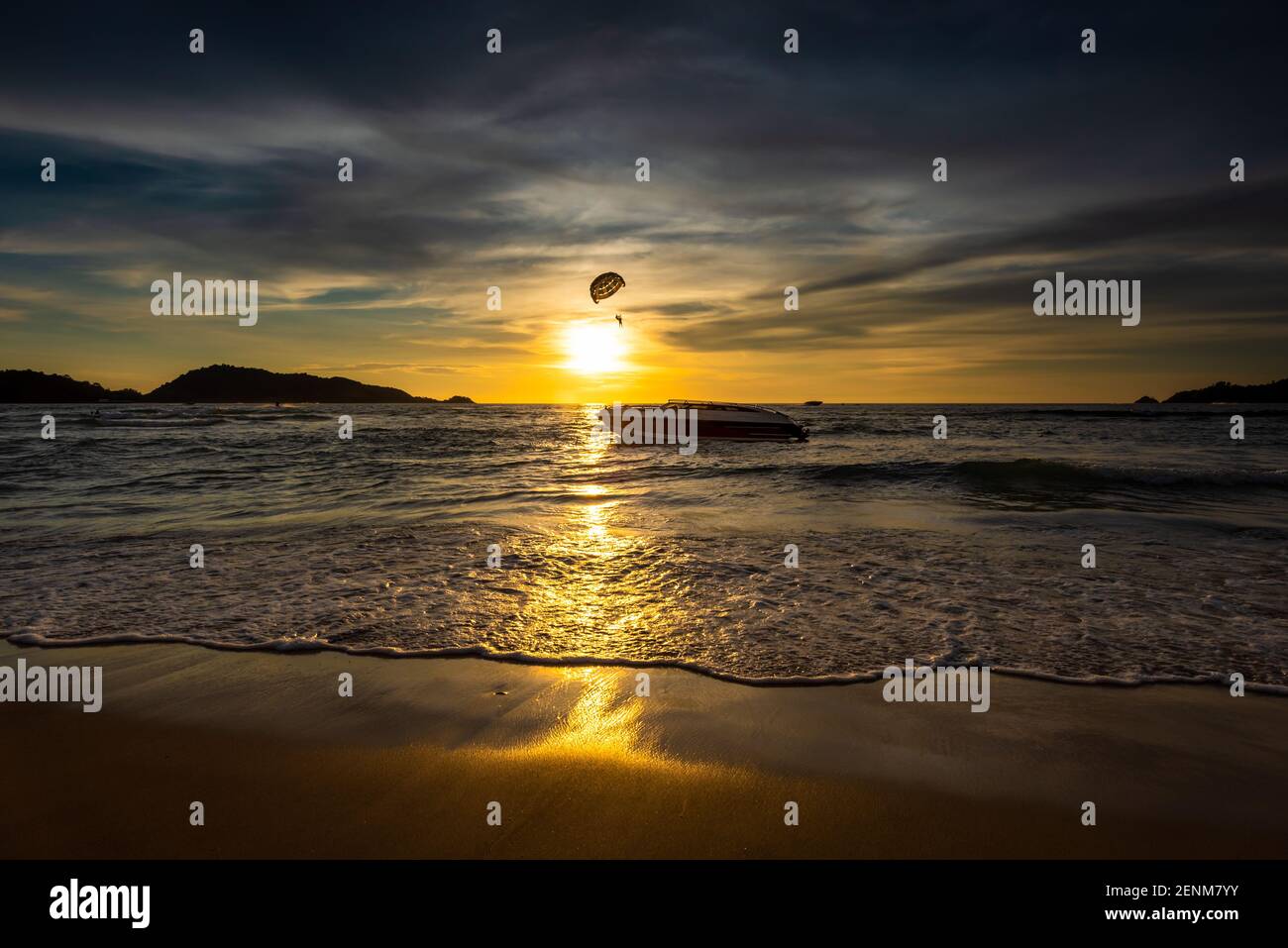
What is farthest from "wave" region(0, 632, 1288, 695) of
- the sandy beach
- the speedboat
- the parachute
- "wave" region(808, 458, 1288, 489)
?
the speedboat

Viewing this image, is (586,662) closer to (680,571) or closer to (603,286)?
(680,571)

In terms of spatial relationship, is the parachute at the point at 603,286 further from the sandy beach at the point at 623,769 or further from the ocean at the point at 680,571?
the sandy beach at the point at 623,769

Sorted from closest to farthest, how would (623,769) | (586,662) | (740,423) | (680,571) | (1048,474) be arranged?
(623,769) < (586,662) < (680,571) < (1048,474) < (740,423)

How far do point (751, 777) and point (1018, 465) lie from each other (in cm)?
2279

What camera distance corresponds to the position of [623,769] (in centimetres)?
377

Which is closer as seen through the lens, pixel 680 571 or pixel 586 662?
pixel 586 662

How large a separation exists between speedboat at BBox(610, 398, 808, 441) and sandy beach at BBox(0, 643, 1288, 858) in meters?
34.2

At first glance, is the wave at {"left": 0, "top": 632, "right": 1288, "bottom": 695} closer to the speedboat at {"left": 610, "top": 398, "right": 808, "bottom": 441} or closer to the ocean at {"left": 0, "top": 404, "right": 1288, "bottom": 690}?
the ocean at {"left": 0, "top": 404, "right": 1288, "bottom": 690}

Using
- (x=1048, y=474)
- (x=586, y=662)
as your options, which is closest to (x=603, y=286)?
(x=1048, y=474)

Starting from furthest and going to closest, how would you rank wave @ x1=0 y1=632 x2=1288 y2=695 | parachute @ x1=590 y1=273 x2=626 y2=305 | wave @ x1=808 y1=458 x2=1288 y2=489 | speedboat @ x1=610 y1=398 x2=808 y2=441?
1. speedboat @ x1=610 y1=398 x2=808 y2=441
2. parachute @ x1=590 y1=273 x2=626 y2=305
3. wave @ x1=808 y1=458 x2=1288 y2=489
4. wave @ x1=0 y1=632 x2=1288 y2=695

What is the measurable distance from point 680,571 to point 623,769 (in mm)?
4855

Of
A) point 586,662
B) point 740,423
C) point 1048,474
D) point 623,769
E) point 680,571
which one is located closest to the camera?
point 623,769

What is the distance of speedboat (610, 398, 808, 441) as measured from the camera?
1528 inches
